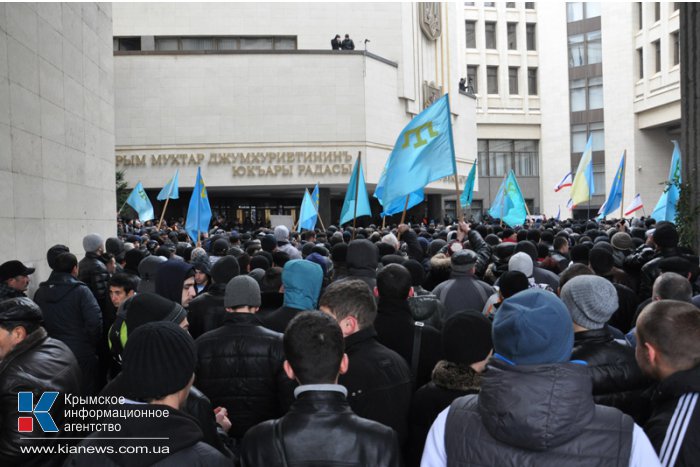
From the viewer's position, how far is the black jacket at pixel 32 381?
316cm

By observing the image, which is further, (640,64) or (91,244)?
(640,64)

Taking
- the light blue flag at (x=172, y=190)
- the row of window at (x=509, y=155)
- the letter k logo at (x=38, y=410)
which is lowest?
the letter k logo at (x=38, y=410)

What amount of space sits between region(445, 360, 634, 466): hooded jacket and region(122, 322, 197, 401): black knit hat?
3.67 feet

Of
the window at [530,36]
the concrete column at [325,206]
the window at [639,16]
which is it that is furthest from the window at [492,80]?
the concrete column at [325,206]

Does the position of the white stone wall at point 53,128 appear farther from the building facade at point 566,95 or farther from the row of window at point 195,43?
the building facade at point 566,95

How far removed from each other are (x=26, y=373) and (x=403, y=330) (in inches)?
86.1

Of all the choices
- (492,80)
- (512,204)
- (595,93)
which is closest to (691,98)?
(512,204)

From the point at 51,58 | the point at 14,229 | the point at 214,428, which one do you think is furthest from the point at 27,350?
the point at 51,58

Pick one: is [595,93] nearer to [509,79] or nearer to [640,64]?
[640,64]

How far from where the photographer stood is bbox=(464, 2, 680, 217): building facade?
137ft

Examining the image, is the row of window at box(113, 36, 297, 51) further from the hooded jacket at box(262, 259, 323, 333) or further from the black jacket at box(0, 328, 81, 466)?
the black jacket at box(0, 328, 81, 466)

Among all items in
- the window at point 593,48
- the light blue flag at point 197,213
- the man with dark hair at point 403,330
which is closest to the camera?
the man with dark hair at point 403,330

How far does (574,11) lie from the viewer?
158 ft

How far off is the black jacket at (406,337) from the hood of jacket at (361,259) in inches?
59.8
